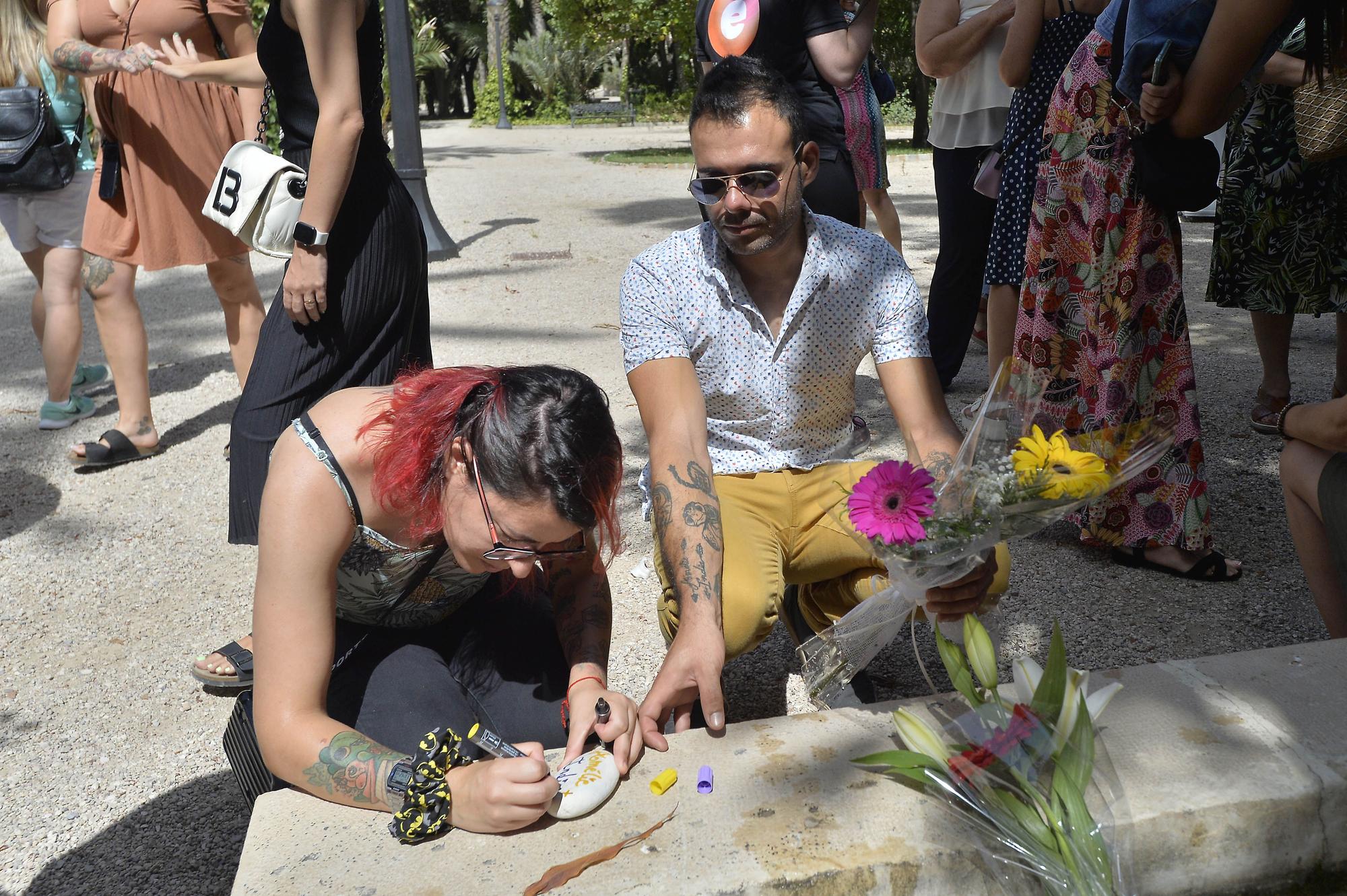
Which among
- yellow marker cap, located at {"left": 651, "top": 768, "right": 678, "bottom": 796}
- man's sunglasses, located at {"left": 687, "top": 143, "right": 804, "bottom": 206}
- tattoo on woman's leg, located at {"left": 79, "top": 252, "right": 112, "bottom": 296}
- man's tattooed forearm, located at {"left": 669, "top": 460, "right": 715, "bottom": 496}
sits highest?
man's sunglasses, located at {"left": 687, "top": 143, "right": 804, "bottom": 206}

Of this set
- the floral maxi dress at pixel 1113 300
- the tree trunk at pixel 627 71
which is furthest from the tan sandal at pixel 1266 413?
the tree trunk at pixel 627 71

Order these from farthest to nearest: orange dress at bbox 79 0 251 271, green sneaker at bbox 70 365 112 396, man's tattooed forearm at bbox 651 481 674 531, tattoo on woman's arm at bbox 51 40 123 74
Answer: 1. green sneaker at bbox 70 365 112 396
2. orange dress at bbox 79 0 251 271
3. tattoo on woman's arm at bbox 51 40 123 74
4. man's tattooed forearm at bbox 651 481 674 531

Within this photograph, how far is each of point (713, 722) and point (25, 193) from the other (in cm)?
418

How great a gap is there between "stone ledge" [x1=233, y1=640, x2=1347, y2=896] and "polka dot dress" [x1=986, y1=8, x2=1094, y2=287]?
88.8 inches

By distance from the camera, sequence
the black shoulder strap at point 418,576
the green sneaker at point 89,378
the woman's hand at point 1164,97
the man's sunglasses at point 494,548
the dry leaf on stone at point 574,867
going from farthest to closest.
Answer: the green sneaker at point 89,378 → the woman's hand at point 1164,97 → the black shoulder strap at point 418,576 → the man's sunglasses at point 494,548 → the dry leaf on stone at point 574,867

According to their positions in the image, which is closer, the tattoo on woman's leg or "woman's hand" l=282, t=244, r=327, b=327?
"woman's hand" l=282, t=244, r=327, b=327

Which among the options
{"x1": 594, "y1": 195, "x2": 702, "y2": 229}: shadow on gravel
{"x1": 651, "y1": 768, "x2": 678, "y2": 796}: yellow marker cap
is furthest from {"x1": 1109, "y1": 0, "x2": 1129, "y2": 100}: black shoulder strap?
{"x1": 594, "y1": 195, "x2": 702, "y2": 229}: shadow on gravel

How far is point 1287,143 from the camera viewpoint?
4.12 metres

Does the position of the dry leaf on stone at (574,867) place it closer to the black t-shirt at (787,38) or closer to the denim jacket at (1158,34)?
the denim jacket at (1158,34)

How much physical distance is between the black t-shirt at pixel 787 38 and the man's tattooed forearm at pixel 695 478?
1.90 metres

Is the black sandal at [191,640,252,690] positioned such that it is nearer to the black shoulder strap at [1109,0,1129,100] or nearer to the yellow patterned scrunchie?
the yellow patterned scrunchie

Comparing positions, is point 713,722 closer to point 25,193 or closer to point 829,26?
point 829,26

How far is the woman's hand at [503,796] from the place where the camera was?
1.68 metres

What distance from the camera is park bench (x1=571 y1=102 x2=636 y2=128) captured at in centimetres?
3041
